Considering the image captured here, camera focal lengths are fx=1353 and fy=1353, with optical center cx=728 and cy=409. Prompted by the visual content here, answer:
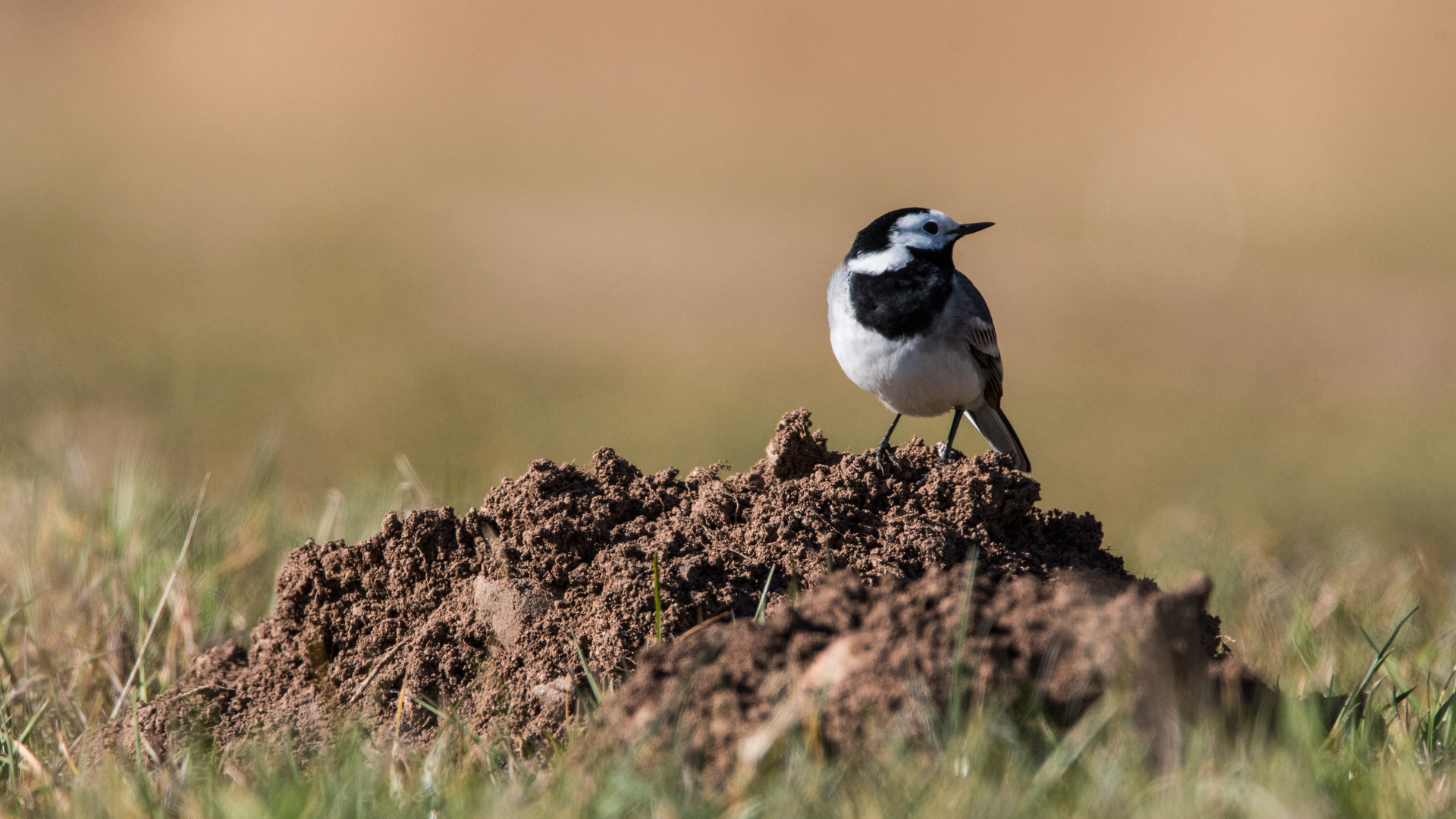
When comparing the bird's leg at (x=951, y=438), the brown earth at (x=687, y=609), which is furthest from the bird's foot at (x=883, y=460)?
the bird's leg at (x=951, y=438)

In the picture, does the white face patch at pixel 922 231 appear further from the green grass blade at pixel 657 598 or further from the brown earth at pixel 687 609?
the green grass blade at pixel 657 598

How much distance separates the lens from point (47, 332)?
48.9 ft

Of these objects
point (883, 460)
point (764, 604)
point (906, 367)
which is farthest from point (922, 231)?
point (764, 604)

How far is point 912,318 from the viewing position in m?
5.64

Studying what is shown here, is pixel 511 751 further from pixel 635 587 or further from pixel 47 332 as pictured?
pixel 47 332

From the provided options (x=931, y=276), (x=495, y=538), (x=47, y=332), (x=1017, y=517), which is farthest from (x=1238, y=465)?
(x=47, y=332)

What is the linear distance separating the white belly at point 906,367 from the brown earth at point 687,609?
962 millimetres

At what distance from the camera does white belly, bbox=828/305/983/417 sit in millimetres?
5645

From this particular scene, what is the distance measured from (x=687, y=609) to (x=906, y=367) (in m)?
2.15

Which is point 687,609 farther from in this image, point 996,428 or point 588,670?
point 996,428

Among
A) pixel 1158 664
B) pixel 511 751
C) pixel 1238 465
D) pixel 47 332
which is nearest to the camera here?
pixel 1158 664

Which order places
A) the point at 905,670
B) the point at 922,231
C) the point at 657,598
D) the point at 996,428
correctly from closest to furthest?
the point at 905,670 < the point at 657,598 < the point at 922,231 < the point at 996,428

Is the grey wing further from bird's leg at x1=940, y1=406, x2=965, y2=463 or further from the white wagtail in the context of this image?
bird's leg at x1=940, y1=406, x2=965, y2=463

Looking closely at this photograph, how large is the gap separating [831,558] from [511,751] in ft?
3.63
